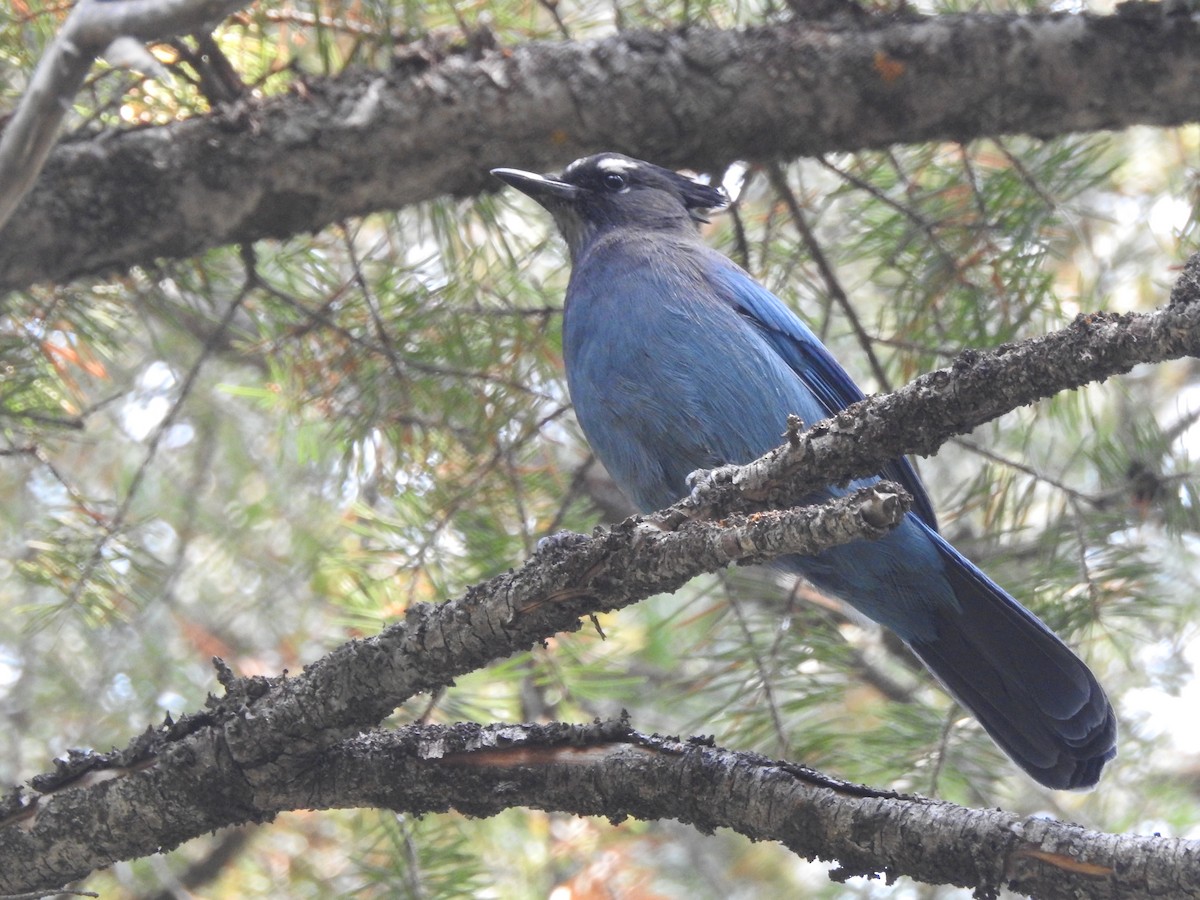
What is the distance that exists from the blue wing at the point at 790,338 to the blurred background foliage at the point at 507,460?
108 mm

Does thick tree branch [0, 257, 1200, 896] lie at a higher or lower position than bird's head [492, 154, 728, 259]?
lower

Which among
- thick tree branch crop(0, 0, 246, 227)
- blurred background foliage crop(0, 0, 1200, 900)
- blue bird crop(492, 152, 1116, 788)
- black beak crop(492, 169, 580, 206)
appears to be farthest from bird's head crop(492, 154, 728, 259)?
thick tree branch crop(0, 0, 246, 227)

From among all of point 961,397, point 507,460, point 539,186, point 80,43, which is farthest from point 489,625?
point 539,186

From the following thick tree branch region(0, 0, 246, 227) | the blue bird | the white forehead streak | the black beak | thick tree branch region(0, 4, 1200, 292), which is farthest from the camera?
the white forehead streak

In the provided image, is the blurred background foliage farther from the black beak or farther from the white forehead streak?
the white forehead streak

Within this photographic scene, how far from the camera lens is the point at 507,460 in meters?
3.55

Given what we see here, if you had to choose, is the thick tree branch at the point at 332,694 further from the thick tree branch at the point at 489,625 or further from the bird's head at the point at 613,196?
the bird's head at the point at 613,196

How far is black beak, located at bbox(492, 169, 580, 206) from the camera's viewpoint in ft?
10.7

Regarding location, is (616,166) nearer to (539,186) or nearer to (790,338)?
(539,186)

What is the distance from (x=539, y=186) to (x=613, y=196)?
11.6 inches

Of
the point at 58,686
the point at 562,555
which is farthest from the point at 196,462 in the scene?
the point at 562,555

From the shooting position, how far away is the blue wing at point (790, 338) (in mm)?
3299

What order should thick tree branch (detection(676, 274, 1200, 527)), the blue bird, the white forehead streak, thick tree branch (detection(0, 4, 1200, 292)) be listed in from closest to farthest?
thick tree branch (detection(676, 274, 1200, 527)) → the blue bird → thick tree branch (detection(0, 4, 1200, 292)) → the white forehead streak

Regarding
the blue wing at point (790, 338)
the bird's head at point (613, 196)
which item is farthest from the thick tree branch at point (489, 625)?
the bird's head at point (613, 196)
